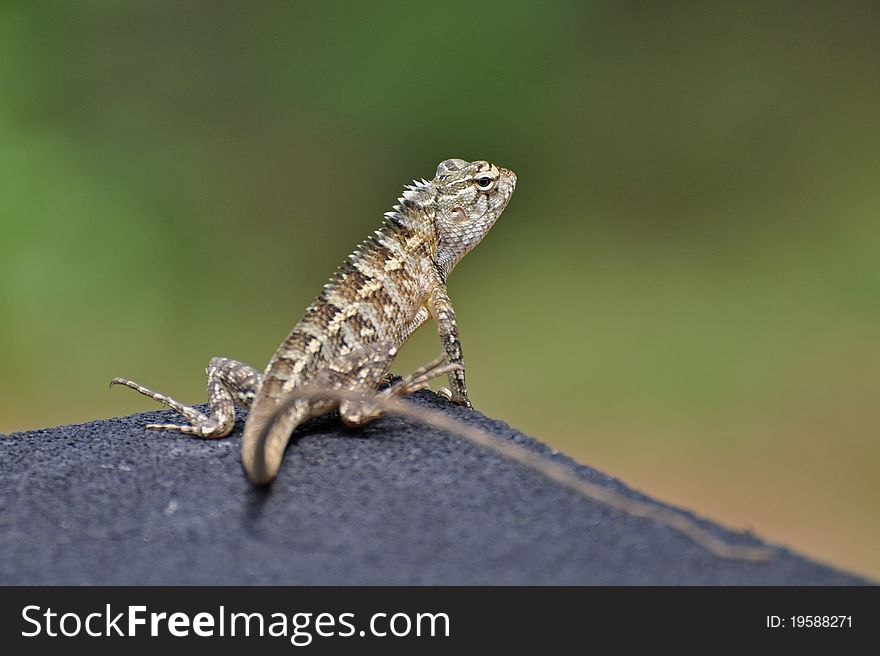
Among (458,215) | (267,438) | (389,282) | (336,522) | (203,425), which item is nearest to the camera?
(336,522)

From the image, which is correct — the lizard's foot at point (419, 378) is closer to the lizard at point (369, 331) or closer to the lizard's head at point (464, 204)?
the lizard at point (369, 331)

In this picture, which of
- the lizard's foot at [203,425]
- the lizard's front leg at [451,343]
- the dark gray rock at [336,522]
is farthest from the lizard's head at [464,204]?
the lizard's foot at [203,425]

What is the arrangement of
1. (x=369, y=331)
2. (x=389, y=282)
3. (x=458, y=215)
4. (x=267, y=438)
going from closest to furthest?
(x=267, y=438) < (x=369, y=331) < (x=389, y=282) < (x=458, y=215)

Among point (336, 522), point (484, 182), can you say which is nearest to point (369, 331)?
point (484, 182)

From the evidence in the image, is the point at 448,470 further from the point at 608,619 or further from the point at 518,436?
the point at 608,619

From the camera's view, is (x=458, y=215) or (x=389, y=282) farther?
(x=458, y=215)

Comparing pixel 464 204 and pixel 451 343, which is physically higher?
pixel 464 204

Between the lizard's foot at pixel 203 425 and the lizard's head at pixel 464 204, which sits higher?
the lizard's head at pixel 464 204

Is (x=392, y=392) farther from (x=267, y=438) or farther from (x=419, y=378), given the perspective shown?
(x=267, y=438)
